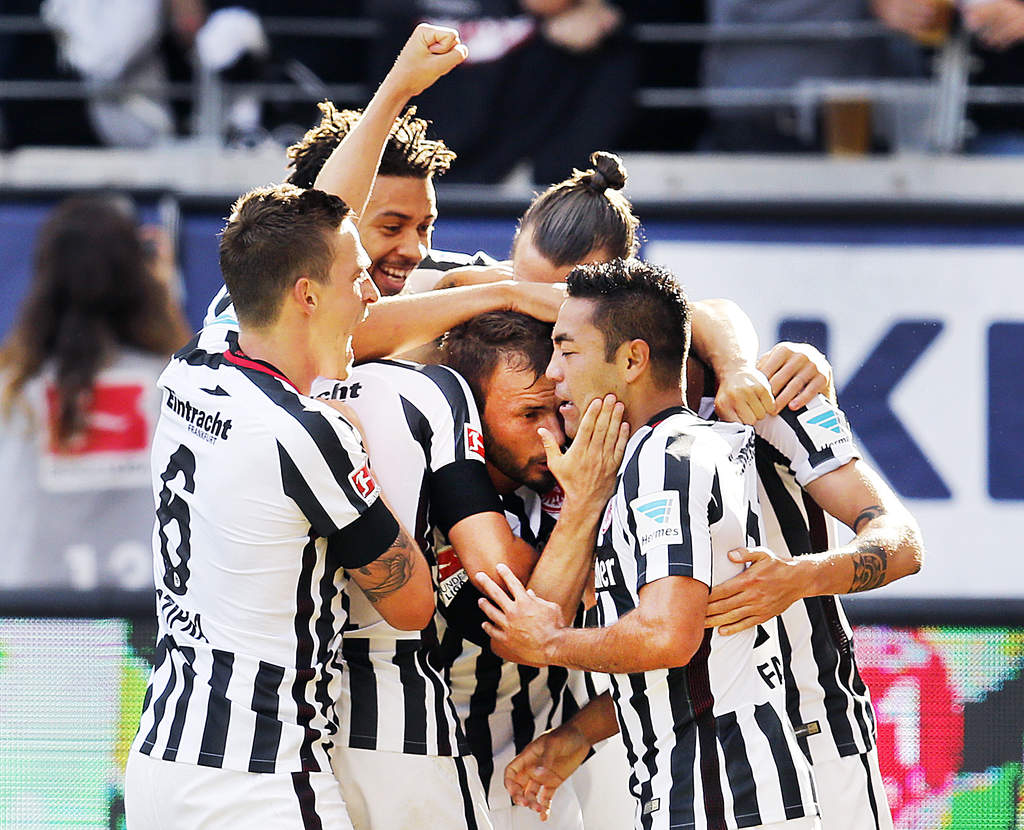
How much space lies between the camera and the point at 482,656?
3.08m

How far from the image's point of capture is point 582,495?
2811 millimetres

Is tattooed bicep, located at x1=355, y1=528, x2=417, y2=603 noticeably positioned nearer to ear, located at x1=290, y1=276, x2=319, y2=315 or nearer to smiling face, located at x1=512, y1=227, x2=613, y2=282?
ear, located at x1=290, y1=276, x2=319, y2=315

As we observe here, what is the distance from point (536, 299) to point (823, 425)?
26.4 inches

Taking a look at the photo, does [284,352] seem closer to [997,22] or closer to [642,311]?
[642,311]

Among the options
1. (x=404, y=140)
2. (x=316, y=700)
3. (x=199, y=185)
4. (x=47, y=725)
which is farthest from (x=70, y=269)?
(x=316, y=700)

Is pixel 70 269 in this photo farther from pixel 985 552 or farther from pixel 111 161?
pixel 985 552

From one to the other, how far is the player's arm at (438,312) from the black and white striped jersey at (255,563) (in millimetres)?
390

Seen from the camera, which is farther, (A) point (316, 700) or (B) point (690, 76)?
(B) point (690, 76)

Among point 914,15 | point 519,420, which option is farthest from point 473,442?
point 914,15

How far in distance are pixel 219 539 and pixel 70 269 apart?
3653mm

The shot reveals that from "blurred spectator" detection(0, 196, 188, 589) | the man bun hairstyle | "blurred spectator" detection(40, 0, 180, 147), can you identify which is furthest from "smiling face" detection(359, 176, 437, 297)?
"blurred spectator" detection(40, 0, 180, 147)

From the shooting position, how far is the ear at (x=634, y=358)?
278 cm

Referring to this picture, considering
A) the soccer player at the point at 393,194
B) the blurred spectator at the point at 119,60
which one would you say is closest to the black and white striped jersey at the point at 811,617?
the soccer player at the point at 393,194

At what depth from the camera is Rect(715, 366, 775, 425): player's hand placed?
9.36ft
